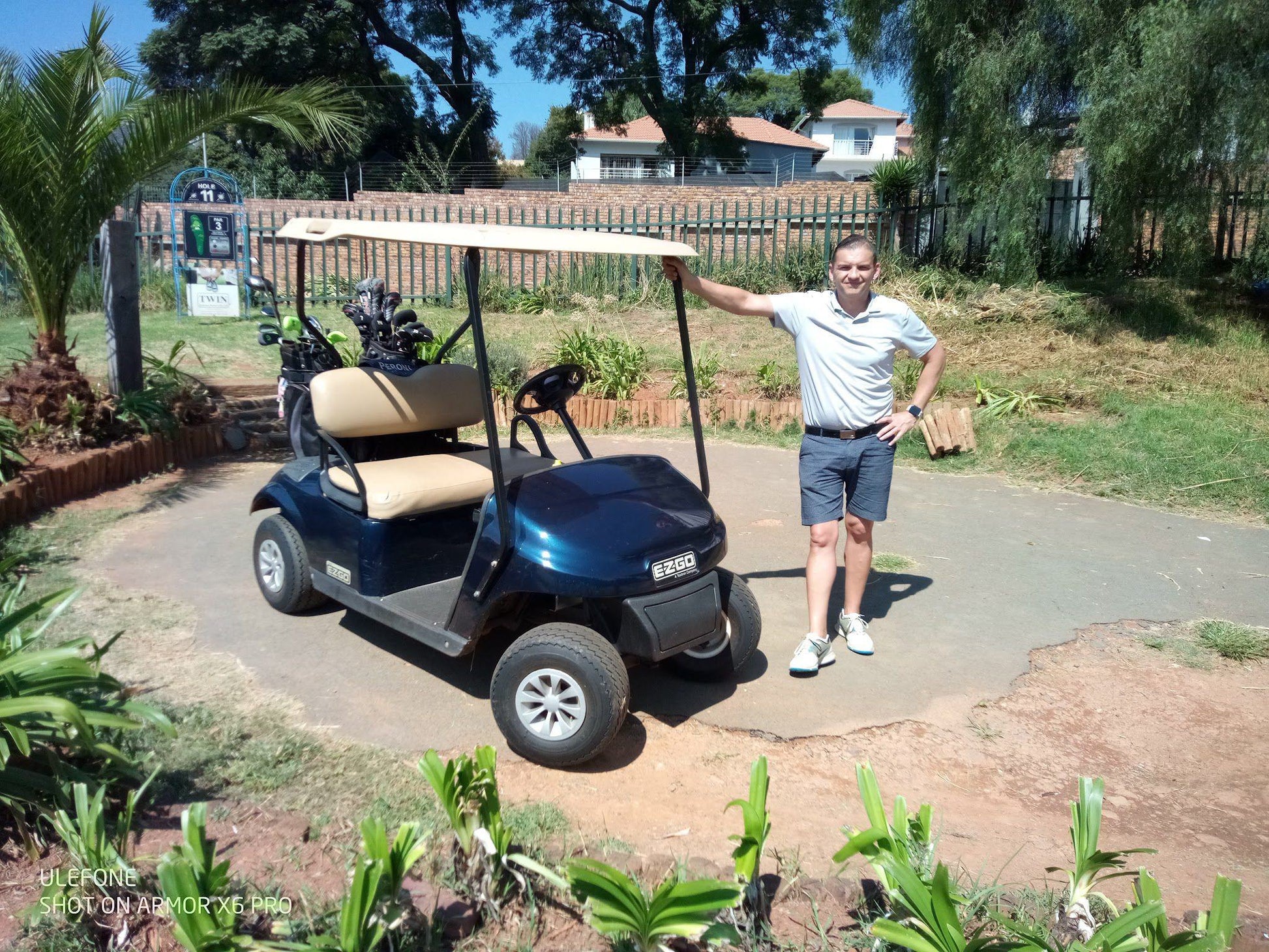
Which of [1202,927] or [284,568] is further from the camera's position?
[284,568]

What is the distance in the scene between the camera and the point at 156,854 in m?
2.71

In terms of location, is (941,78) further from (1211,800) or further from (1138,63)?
(1211,800)

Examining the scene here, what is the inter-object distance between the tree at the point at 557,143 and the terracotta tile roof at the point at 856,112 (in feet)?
85.5

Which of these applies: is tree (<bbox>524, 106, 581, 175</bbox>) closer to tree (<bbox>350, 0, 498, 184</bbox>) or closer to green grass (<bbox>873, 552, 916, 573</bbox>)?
tree (<bbox>350, 0, 498, 184</bbox>)

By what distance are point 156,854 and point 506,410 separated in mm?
6749

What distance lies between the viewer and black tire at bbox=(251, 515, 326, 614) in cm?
476

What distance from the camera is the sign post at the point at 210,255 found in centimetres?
1397

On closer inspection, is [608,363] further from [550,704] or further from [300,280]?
[550,704]

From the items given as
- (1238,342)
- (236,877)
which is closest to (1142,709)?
(236,877)

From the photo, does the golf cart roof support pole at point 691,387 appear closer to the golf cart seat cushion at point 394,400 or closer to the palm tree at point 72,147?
the golf cart seat cushion at point 394,400

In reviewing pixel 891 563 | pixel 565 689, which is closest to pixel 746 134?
pixel 891 563

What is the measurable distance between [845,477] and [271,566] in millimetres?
2856

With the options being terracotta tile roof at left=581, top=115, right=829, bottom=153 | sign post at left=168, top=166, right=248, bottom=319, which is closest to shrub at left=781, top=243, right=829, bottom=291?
sign post at left=168, top=166, right=248, bottom=319

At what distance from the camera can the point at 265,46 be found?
107ft
